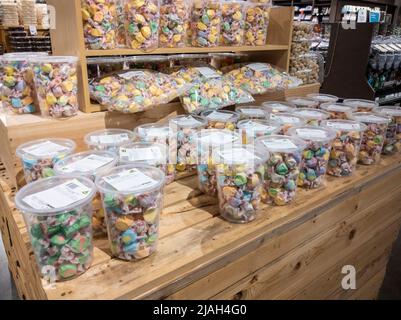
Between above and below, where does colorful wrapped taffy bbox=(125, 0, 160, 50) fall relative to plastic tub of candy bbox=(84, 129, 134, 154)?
above

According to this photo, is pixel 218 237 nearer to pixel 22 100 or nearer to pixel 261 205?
→ pixel 261 205

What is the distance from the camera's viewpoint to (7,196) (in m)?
1.23

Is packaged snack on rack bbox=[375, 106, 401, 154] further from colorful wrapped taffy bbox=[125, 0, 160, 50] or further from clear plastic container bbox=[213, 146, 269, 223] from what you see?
colorful wrapped taffy bbox=[125, 0, 160, 50]

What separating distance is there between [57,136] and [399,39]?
3831 millimetres

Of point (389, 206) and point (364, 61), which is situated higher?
point (364, 61)

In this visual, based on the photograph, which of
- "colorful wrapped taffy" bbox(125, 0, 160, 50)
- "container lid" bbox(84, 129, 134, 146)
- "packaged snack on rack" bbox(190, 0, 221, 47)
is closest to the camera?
"container lid" bbox(84, 129, 134, 146)

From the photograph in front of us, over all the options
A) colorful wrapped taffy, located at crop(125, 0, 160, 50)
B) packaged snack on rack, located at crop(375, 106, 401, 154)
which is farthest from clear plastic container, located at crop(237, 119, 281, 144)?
packaged snack on rack, located at crop(375, 106, 401, 154)

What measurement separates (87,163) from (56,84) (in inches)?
16.0

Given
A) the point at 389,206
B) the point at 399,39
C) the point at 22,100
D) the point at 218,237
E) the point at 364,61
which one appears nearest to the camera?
the point at 218,237

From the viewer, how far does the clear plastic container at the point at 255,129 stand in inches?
51.2

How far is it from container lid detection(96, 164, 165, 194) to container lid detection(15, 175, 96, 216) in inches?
1.5

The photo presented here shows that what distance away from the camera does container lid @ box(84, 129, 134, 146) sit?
1.15m
